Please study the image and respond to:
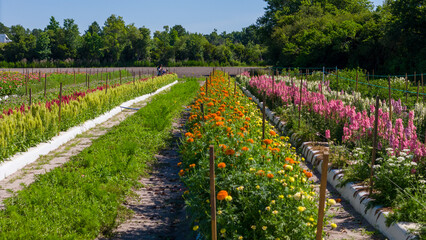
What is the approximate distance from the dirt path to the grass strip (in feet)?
Result: 0.63

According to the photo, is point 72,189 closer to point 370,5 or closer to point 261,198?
point 261,198

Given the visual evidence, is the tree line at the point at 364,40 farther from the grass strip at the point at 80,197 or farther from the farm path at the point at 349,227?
the grass strip at the point at 80,197

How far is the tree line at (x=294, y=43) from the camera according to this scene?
83.8 feet

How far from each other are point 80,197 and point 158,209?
114cm

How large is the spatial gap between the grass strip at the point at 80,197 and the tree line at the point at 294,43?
20.3m

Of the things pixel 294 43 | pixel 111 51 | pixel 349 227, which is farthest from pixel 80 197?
pixel 111 51

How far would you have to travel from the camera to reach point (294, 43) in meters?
42.5

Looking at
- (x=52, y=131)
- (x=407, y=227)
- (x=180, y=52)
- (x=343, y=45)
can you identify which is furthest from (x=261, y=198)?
(x=180, y=52)

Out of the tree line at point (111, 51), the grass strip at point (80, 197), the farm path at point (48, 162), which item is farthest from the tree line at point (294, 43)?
the grass strip at point (80, 197)

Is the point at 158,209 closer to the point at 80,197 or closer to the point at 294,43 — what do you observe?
the point at 80,197

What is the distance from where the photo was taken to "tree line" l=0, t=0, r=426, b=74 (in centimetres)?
2554

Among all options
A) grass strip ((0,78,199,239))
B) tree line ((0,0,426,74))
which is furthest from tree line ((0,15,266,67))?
grass strip ((0,78,199,239))

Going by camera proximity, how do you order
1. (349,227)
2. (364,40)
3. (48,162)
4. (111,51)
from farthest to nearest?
(111,51)
(364,40)
(48,162)
(349,227)

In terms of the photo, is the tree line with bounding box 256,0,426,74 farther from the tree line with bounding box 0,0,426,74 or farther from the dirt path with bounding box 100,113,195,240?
the dirt path with bounding box 100,113,195,240
